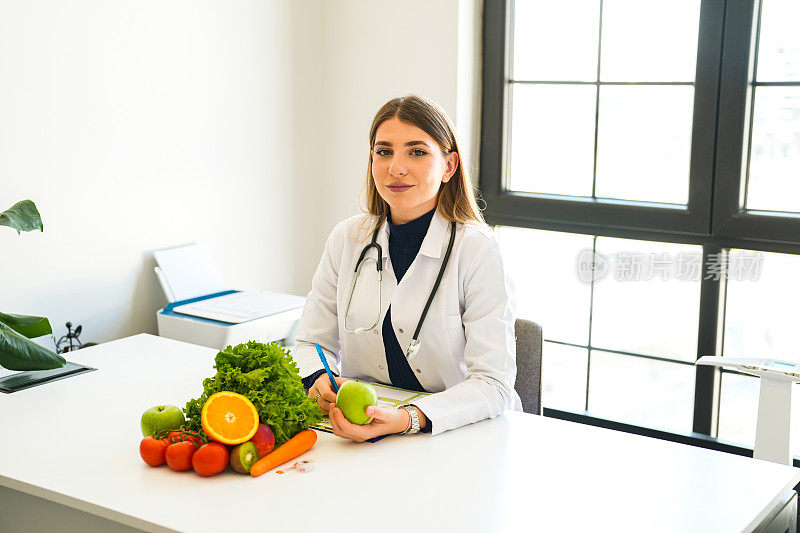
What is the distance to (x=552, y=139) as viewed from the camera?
320 centimetres

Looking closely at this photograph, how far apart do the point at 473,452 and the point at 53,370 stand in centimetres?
114

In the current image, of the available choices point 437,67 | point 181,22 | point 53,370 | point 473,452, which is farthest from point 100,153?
point 473,452

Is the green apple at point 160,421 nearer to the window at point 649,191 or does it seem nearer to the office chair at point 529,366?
the office chair at point 529,366

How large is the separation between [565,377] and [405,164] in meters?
1.62

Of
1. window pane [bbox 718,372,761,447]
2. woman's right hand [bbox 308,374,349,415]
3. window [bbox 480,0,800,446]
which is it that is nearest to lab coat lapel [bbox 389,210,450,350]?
woman's right hand [bbox 308,374,349,415]

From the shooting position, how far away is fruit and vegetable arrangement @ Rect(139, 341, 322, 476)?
1.56m

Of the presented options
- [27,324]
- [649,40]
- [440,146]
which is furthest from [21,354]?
[649,40]

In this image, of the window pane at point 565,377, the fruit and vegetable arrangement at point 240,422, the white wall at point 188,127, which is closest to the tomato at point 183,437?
the fruit and vegetable arrangement at point 240,422

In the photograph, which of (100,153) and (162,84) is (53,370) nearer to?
(100,153)

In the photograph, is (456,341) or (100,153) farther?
(100,153)

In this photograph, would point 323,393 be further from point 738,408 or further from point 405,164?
point 738,408

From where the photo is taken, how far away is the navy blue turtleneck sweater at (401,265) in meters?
2.07

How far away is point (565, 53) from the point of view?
123 inches

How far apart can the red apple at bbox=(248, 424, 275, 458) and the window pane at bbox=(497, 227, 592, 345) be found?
Result: 1.74 meters
